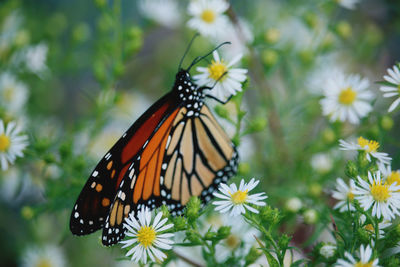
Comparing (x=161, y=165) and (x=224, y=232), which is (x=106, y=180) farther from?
(x=224, y=232)

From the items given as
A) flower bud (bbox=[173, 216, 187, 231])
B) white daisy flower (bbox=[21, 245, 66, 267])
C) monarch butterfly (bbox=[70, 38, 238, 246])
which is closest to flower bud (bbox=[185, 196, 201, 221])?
flower bud (bbox=[173, 216, 187, 231])

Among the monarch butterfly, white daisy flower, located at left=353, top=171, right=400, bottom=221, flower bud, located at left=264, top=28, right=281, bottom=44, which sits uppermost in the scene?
flower bud, located at left=264, top=28, right=281, bottom=44

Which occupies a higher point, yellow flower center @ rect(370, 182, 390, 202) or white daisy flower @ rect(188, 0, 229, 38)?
white daisy flower @ rect(188, 0, 229, 38)

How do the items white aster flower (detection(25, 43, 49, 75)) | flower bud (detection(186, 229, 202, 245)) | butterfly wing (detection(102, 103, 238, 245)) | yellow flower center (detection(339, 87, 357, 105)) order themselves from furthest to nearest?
white aster flower (detection(25, 43, 49, 75))
yellow flower center (detection(339, 87, 357, 105))
butterfly wing (detection(102, 103, 238, 245))
flower bud (detection(186, 229, 202, 245))

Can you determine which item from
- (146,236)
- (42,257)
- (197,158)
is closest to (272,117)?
(197,158)

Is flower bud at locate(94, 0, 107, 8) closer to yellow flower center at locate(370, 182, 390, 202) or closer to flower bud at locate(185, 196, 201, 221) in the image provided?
flower bud at locate(185, 196, 201, 221)

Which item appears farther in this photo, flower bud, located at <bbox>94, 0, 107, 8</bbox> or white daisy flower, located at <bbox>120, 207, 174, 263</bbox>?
flower bud, located at <bbox>94, 0, 107, 8</bbox>

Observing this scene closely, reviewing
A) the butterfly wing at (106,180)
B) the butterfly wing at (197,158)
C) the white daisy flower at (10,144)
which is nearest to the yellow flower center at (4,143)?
the white daisy flower at (10,144)
